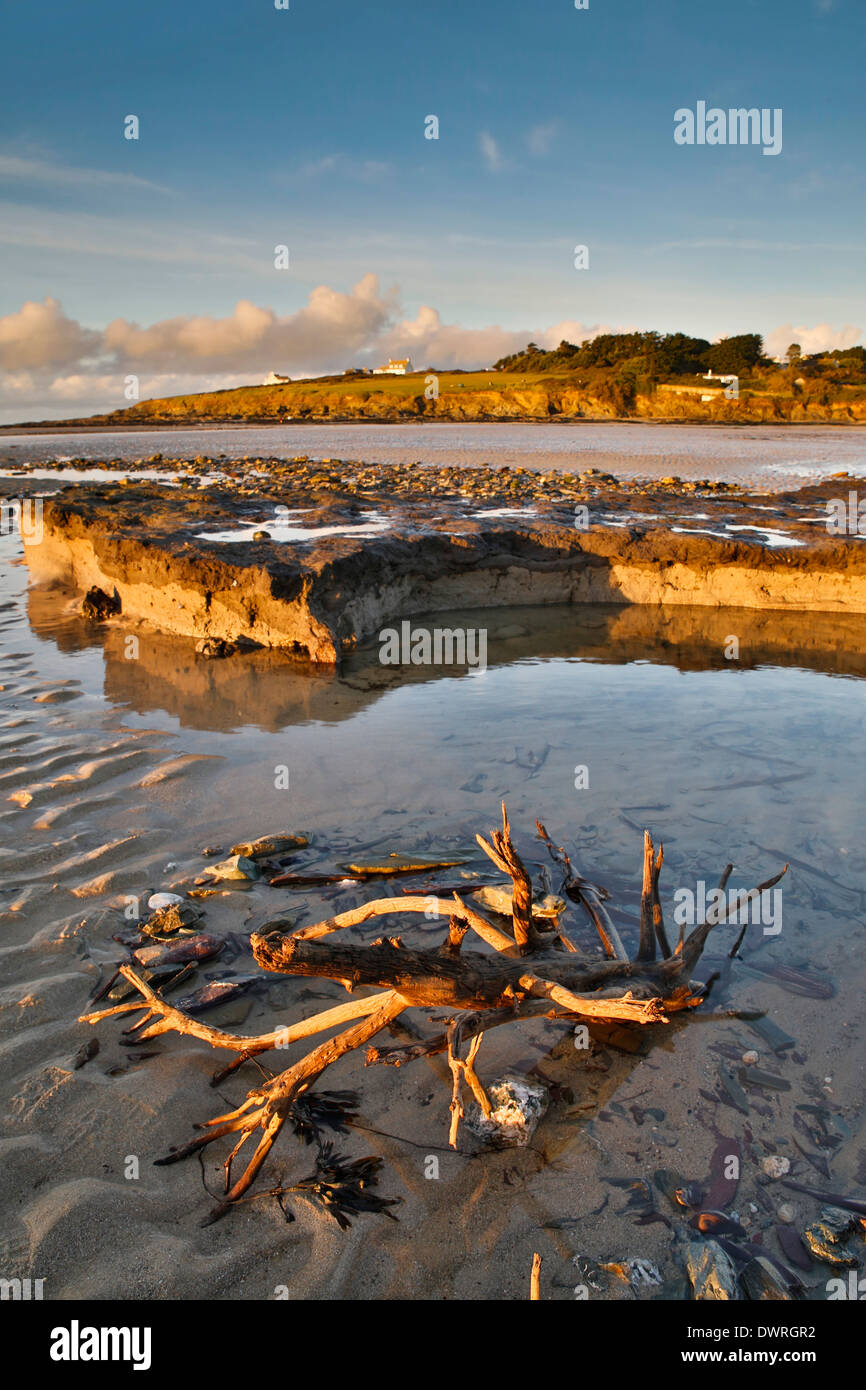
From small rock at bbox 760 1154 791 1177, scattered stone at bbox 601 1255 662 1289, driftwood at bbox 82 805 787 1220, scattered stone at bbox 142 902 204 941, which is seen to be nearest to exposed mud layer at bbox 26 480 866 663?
scattered stone at bbox 142 902 204 941

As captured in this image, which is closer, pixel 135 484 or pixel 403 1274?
pixel 403 1274

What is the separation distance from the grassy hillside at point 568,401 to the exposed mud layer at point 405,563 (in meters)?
57.1

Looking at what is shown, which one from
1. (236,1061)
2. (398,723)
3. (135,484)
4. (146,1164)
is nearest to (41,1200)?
(146,1164)

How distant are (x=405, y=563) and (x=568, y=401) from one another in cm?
6546

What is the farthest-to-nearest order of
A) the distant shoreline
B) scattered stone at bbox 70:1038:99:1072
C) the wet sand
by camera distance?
the distant shoreline → scattered stone at bbox 70:1038:99:1072 → the wet sand

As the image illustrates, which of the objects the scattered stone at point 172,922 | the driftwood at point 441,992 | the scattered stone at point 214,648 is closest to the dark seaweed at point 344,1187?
the driftwood at point 441,992

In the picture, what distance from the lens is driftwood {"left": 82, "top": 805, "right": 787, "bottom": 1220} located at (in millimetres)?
2734

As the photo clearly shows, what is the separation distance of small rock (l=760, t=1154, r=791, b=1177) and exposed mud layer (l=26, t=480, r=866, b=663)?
6922mm

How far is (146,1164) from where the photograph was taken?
9.13ft

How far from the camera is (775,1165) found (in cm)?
285

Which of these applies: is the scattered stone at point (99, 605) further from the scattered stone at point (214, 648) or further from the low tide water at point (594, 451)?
the low tide water at point (594, 451)

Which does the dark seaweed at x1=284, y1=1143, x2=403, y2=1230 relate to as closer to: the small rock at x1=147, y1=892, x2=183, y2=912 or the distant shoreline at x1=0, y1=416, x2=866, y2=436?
the small rock at x1=147, y1=892, x2=183, y2=912

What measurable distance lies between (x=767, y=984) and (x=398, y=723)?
4172 millimetres
